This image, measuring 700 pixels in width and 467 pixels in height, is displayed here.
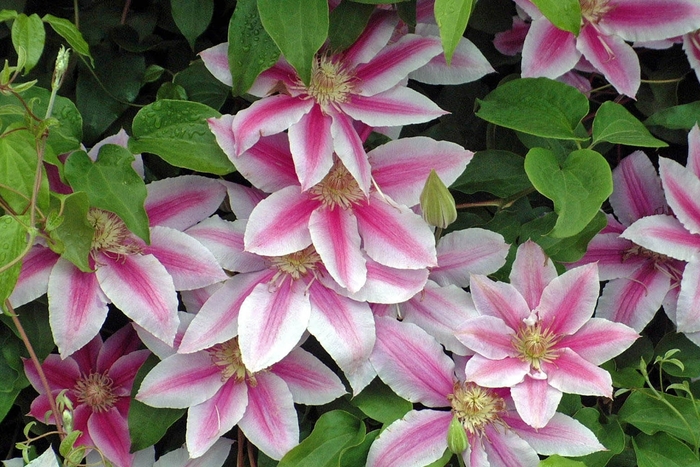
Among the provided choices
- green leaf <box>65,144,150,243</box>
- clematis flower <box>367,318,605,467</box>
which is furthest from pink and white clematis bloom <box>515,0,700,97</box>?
green leaf <box>65,144,150,243</box>

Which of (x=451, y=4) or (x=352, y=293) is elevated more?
(x=451, y=4)

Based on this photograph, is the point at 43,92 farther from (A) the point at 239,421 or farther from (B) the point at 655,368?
(B) the point at 655,368

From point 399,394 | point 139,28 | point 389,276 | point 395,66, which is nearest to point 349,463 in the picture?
point 399,394

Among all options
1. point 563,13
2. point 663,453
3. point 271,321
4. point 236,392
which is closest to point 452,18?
point 563,13

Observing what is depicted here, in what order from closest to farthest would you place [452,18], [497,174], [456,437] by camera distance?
[452,18] → [456,437] → [497,174]

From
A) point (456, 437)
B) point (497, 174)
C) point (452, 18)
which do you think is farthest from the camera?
point (497, 174)

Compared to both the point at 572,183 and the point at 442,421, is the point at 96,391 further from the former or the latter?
the point at 572,183

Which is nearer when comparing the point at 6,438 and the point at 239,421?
the point at 239,421

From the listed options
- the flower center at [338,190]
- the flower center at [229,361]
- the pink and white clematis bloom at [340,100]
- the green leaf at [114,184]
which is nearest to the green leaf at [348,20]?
the pink and white clematis bloom at [340,100]
